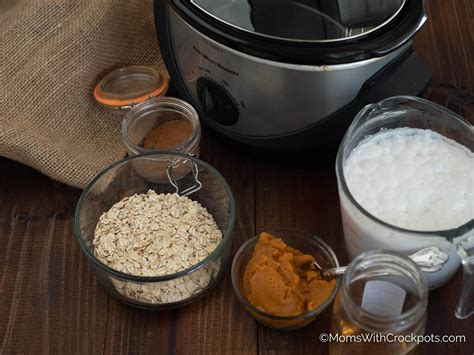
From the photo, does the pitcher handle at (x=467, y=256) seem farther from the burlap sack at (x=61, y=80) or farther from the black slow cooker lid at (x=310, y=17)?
the burlap sack at (x=61, y=80)

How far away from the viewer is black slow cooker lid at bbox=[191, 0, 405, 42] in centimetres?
71

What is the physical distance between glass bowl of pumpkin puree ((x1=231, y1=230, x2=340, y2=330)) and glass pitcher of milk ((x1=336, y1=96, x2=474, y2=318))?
0.16ft

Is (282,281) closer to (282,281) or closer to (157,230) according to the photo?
(282,281)

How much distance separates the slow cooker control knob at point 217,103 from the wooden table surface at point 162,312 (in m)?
0.08

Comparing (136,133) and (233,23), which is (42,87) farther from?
(233,23)

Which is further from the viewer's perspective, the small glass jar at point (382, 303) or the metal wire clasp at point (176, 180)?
the metal wire clasp at point (176, 180)

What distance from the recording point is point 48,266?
801mm

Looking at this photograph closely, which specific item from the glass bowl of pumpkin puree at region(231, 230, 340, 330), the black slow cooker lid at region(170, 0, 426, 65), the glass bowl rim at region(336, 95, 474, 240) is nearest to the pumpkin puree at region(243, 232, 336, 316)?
the glass bowl of pumpkin puree at region(231, 230, 340, 330)

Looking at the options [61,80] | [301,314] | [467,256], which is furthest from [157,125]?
[467,256]

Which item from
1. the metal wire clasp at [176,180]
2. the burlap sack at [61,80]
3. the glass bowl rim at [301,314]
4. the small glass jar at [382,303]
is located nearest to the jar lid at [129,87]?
the burlap sack at [61,80]

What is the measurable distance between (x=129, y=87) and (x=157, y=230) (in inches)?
10.2

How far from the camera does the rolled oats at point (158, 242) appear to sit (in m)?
0.73

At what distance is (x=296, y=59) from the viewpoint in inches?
27.7

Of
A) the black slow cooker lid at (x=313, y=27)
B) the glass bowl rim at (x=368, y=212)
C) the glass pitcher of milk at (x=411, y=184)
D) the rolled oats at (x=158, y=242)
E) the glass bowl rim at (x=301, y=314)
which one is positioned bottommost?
the rolled oats at (x=158, y=242)
